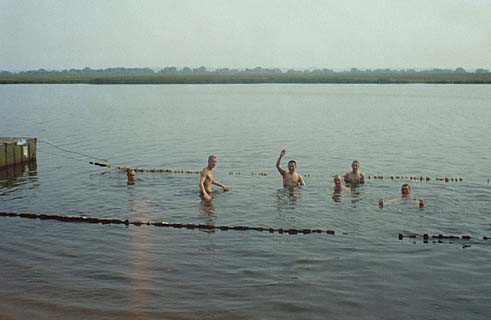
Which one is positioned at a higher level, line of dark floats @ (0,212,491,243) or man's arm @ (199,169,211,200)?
man's arm @ (199,169,211,200)

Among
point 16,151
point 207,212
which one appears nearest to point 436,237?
point 207,212

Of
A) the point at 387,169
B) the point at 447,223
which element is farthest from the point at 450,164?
the point at 447,223

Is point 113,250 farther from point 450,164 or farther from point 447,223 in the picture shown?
point 450,164

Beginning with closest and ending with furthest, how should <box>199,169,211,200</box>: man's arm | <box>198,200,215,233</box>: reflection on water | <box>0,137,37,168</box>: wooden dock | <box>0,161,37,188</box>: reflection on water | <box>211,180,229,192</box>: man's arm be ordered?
1. <box>198,200,215,233</box>: reflection on water
2. <box>199,169,211,200</box>: man's arm
3. <box>211,180,229,192</box>: man's arm
4. <box>0,161,37,188</box>: reflection on water
5. <box>0,137,37,168</box>: wooden dock

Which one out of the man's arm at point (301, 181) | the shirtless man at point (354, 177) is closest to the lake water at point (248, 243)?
the man's arm at point (301, 181)

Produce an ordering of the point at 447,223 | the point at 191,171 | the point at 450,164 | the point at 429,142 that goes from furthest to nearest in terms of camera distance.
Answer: the point at 429,142 < the point at 450,164 < the point at 191,171 < the point at 447,223

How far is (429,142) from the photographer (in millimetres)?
34844

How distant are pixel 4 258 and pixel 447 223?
35.6 feet

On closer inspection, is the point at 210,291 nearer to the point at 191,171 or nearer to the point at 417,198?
the point at 417,198

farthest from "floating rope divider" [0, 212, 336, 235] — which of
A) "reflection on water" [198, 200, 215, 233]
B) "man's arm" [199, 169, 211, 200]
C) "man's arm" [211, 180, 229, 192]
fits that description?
"man's arm" [211, 180, 229, 192]

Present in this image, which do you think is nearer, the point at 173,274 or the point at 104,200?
the point at 173,274

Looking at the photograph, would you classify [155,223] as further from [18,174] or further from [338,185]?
[18,174]

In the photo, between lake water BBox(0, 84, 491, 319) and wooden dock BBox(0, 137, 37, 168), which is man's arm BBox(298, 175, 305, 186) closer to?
Result: lake water BBox(0, 84, 491, 319)

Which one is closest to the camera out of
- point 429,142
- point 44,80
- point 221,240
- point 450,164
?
point 221,240
